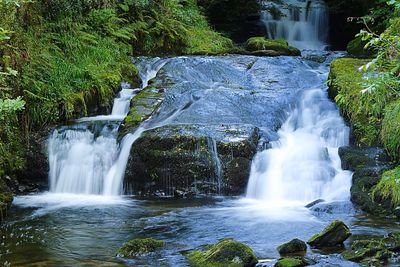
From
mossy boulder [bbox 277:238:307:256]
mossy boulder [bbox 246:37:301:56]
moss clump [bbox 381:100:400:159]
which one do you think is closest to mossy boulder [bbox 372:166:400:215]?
moss clump [bbox 381:100:400:159]

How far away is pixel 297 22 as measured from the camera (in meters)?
20.6

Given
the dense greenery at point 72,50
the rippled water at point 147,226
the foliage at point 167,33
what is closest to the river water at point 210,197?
the rippled water at point 147,226

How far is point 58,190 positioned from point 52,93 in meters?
2.00

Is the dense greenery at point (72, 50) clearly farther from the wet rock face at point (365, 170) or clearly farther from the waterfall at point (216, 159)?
the wet rock face at point (365, 170)

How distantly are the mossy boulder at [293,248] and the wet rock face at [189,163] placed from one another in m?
3.30

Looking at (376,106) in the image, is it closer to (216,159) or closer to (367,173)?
(367,173)

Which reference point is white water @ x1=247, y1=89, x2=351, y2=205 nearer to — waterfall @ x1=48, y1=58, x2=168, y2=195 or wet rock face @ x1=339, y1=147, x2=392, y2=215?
wet rock face @ x1=339, y1=147, x2=392, y2=215

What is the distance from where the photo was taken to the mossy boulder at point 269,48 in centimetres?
1609

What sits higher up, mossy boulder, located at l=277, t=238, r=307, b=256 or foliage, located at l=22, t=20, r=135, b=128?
foliage, located at l=22, t=20, r=135, b=128

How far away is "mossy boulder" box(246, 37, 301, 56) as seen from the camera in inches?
634

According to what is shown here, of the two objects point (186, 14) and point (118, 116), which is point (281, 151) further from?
point (186, 14)

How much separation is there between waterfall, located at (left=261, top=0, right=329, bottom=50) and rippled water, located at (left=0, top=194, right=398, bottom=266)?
40.0 ft

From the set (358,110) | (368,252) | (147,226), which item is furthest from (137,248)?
(358,110)

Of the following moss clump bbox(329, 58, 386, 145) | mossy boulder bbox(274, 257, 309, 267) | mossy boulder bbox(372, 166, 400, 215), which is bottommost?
mossy boulder bbox(274, 257, 309, 267)
